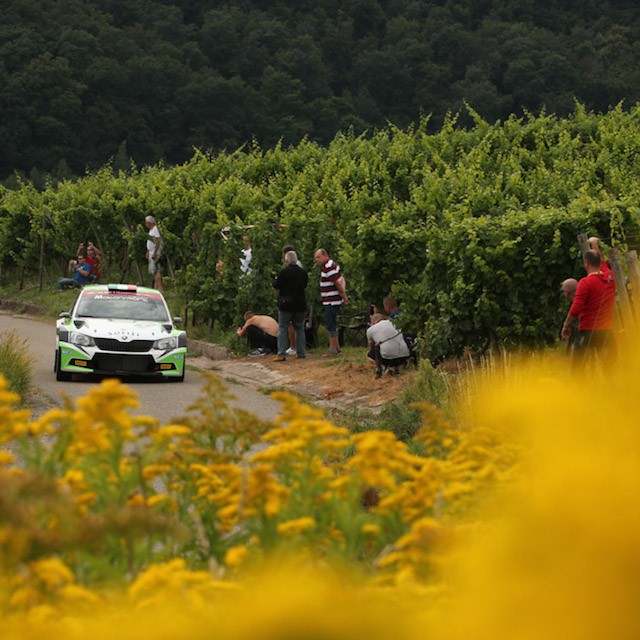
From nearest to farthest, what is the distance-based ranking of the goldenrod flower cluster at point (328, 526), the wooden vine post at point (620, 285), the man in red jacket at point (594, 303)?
the goldenrod flower cluster at point (328, 526) < the wooden vine post at point (620, 285) < the man in red jacket at point (594, 303)

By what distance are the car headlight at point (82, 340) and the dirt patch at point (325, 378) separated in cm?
244

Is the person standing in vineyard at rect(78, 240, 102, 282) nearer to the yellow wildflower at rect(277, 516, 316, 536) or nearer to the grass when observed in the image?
the grass

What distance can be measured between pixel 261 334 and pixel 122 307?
329 cm

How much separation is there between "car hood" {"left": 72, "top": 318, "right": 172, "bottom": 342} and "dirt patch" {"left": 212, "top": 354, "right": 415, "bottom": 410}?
1.54 meters

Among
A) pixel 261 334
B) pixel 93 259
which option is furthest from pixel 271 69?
pixel 261 334

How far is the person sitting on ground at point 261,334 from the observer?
84.2 ft

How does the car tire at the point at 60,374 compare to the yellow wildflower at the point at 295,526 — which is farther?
the car tire at the point at 60,374

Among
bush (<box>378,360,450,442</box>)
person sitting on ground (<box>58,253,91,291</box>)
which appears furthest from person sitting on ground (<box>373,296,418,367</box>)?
person sitting on ground (<box>58,253,91,291</box>)

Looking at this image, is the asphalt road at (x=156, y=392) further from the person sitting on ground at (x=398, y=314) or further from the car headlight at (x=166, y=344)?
the person sitting on ground at (x=398, y=314)

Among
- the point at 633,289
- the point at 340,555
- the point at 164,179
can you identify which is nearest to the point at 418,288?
the point at 633,289

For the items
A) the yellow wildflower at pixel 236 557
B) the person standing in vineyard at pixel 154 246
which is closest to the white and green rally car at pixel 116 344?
the person standing in vineyard at pixel 154 246

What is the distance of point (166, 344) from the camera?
876 inches

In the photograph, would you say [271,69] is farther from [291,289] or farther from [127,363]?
[127,363]

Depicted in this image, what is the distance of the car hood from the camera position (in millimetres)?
22141
